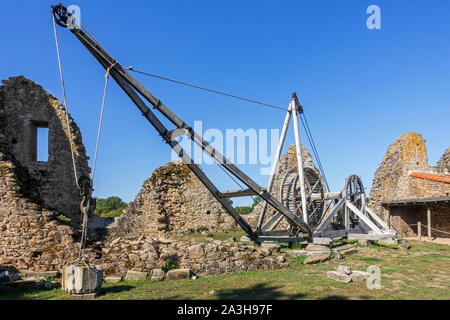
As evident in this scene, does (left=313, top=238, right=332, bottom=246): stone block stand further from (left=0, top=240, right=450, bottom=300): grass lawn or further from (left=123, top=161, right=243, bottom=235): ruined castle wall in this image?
(left=123, top=161, right=243, bottom=235): ruined castle wall

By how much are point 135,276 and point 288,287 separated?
3491 mm

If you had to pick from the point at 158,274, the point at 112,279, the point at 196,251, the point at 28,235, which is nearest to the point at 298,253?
the point at 196,251

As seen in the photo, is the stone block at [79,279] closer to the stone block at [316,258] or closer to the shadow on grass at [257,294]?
the shadow on grass at [257,294]

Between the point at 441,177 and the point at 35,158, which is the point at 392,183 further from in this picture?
the point at 35,158

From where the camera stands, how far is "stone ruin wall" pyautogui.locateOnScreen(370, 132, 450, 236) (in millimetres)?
18281

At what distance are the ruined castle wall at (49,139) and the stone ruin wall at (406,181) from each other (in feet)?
56.9

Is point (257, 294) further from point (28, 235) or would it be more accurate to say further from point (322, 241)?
point (28, 235)

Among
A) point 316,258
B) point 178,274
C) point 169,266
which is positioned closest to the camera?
point 178,274

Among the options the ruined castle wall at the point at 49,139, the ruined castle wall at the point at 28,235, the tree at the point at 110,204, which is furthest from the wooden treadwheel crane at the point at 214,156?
the tree at the point at 110,204

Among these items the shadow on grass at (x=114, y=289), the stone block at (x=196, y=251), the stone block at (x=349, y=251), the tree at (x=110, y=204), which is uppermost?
the stone block at (x=196, y=251)

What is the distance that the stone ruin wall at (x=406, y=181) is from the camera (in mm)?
18281

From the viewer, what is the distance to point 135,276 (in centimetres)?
729

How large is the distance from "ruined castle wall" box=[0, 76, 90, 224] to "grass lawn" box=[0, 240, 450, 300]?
687 cm
